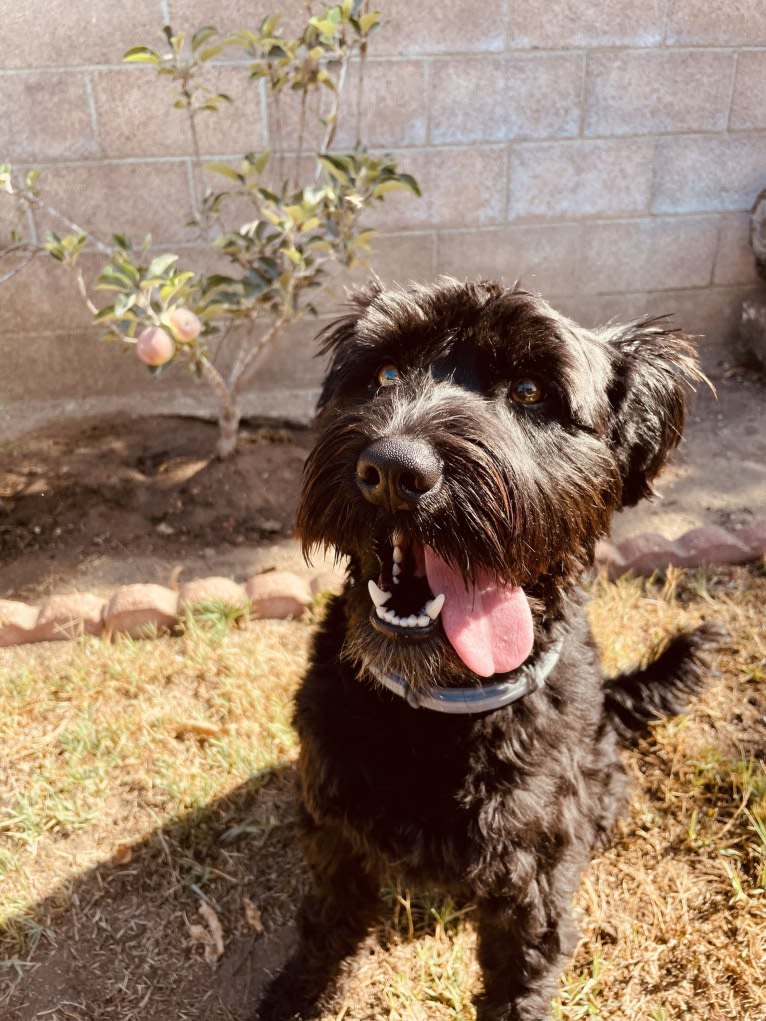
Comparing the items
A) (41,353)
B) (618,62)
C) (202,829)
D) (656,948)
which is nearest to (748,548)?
(656,948)

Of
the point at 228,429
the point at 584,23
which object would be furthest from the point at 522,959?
the point at 584,23

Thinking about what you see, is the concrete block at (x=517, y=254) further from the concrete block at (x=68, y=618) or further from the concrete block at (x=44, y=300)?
the concrete block at (x=68, y=618)

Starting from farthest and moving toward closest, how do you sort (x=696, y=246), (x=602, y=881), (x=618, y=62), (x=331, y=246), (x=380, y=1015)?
(x=696, y=246)
(x=618, y=62)
(x=331, y=246)
(x=602, y=881)
(x=380, y=1015)

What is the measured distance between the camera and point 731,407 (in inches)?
193

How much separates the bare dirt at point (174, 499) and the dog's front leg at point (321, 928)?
165 centimetres

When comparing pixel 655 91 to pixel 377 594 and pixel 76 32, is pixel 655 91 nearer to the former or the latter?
pixel 76 32

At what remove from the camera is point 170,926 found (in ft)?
7.63

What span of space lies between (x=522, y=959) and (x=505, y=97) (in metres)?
4.26

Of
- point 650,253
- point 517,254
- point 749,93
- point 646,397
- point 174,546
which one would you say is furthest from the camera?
point 650,253

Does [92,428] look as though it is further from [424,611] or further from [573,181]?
[424,611]

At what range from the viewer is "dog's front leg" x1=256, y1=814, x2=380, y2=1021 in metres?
2.13

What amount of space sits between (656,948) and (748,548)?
1901 millimetres

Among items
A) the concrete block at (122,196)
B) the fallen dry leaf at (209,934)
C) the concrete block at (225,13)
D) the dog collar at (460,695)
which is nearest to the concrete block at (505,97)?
the concrete block at (225,13)

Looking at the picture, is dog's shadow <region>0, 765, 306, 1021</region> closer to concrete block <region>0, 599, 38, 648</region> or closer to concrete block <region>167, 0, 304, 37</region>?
concrete block <region>0, 599, 38, 648</region>
